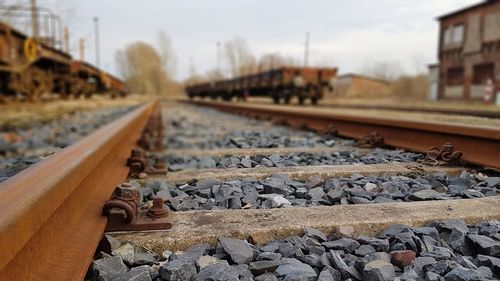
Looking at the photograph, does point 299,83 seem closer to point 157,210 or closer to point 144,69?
point 157,210

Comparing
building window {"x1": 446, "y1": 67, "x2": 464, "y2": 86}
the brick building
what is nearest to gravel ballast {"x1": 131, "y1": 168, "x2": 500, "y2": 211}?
the brick building

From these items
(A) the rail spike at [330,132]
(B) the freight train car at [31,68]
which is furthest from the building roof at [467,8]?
(A) the rail spike at [330,132]

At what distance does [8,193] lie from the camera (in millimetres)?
1063


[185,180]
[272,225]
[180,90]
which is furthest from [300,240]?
[180,90]

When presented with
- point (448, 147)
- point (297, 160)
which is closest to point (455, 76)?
point (448, 147)

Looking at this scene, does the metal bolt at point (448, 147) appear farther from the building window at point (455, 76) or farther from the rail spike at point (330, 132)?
the building window at point (455, 76)

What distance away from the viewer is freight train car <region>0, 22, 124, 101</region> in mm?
10562

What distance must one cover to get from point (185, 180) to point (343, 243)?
1.08 m

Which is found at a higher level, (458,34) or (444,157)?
(458,34)

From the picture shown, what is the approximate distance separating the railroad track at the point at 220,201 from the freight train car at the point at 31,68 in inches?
371

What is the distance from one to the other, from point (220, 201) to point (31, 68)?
42.0 ft

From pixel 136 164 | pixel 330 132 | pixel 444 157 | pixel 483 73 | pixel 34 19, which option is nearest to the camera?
pixel 136 164

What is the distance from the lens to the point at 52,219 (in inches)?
44.6

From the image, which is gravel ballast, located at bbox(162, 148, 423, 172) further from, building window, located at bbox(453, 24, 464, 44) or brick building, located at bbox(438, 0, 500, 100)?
building window, located at bbox(453, 24, 464, 44)
